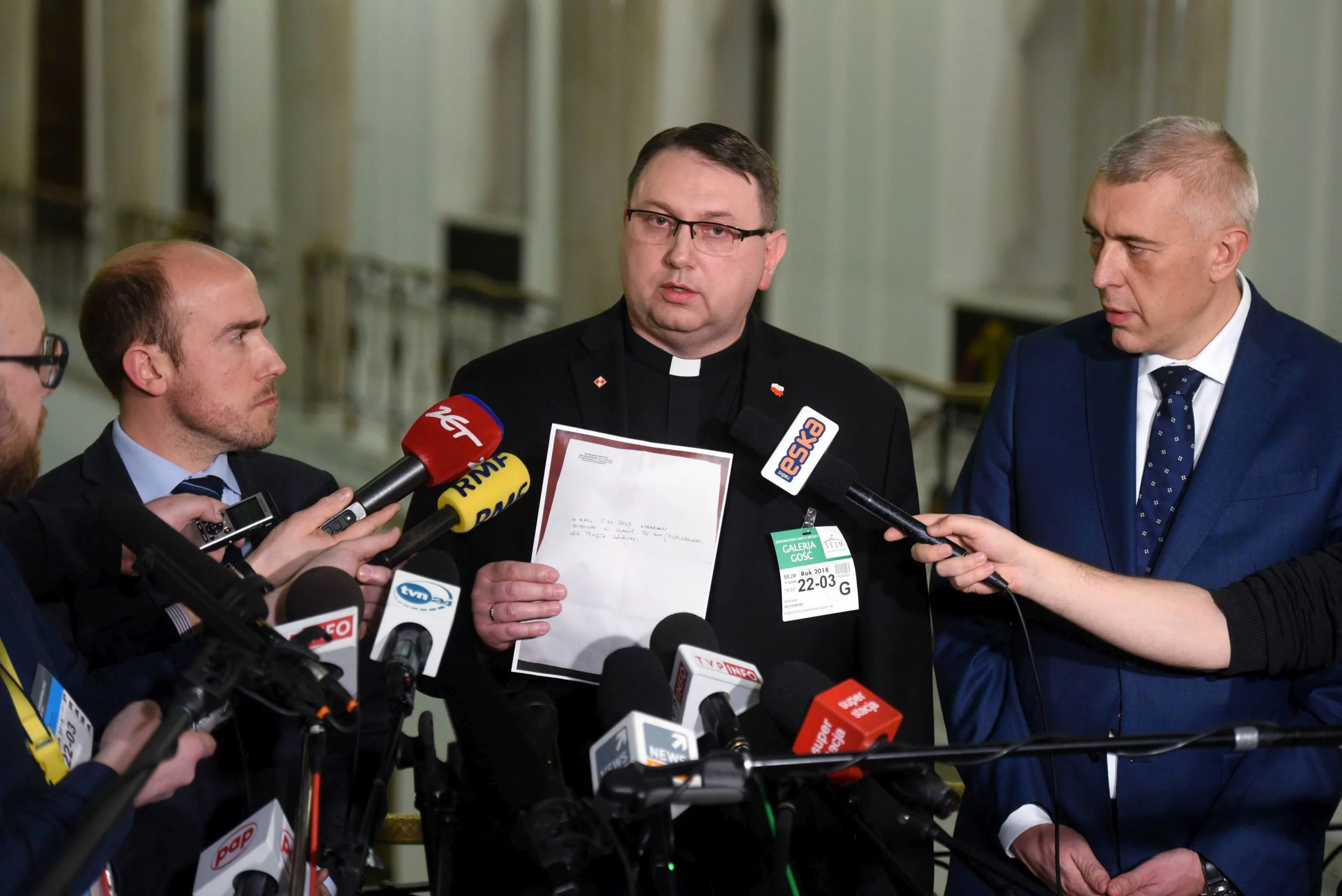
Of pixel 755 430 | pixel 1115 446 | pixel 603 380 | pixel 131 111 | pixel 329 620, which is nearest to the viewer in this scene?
pixel 329 620

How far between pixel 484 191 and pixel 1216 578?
36.0 feet

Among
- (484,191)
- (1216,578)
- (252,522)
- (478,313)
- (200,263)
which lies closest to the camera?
(252,522)

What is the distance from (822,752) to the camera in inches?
66.8

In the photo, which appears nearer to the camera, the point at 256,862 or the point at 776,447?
the point at 256,862

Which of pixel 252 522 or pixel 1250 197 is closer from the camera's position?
pixel 252 522

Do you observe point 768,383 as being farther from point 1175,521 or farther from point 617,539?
point 1175,521

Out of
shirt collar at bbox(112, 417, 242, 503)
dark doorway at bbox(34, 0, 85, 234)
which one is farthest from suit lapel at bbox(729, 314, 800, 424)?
A: dark doorway at bbox(34, 0, 85, 234)

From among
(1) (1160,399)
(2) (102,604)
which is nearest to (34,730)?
(2) (102,604)

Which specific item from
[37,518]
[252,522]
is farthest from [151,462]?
[252,522]

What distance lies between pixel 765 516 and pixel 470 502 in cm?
59

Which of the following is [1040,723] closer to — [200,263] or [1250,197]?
[1250,197]

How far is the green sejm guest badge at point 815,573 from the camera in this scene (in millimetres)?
2373

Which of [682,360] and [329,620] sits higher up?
[682,360]

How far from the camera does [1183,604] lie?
83.0 inches
